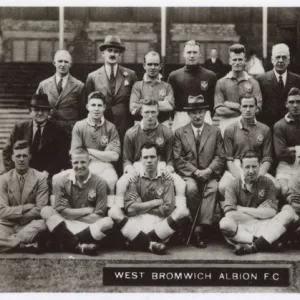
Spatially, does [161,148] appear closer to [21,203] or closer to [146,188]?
[146,188]

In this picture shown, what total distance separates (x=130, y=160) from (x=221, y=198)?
0.94 meters

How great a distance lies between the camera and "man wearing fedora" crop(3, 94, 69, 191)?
4.86m

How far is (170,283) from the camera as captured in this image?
4621mm

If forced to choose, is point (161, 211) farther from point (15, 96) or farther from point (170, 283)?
point (15, 96)

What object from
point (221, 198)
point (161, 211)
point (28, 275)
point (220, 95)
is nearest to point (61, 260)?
point (28, 275)

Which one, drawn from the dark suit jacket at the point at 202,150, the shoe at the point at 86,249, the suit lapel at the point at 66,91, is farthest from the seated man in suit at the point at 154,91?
the shoe at the point at 86,249

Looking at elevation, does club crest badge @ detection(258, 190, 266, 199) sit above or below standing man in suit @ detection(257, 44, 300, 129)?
below

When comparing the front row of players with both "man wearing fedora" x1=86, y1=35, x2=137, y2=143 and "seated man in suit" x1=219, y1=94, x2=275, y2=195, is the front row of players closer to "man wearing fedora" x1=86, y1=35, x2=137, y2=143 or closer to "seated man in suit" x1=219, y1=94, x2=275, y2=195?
"seated man in suit" x1=219, y1=94, x2=275, y2=195

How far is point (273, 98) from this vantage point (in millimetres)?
4969

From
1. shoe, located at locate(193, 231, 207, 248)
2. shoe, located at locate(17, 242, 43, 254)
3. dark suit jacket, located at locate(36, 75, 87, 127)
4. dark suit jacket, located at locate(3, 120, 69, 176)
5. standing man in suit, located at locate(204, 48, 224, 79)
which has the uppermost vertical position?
standing man in suit, located at locate(204, 48, 224, 79)

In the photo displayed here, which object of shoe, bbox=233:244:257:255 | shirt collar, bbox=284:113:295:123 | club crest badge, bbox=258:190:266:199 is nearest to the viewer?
shoe, bbox=233:244:257:255

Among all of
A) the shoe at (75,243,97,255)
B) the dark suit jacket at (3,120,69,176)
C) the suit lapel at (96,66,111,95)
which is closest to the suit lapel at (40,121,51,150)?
the dark suit jacket at (3,120,69,176)

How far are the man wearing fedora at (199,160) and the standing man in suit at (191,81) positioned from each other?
0.42ft

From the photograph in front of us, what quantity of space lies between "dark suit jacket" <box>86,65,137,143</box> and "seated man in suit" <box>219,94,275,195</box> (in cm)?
100
